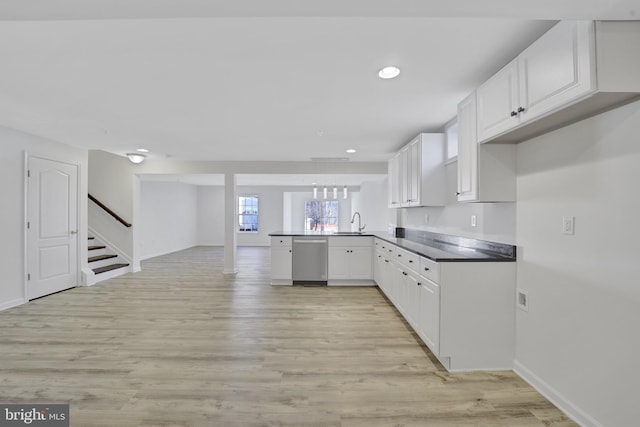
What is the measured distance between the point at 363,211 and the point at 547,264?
826 cm

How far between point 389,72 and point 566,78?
3.74ft

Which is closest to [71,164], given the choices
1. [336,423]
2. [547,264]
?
[336,423]

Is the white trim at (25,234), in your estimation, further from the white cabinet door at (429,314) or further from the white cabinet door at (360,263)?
the white cabinet door at (429,314)

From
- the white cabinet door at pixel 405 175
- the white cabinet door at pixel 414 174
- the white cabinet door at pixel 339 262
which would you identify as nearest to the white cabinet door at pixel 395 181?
the white cabinet door at pixel 405 175

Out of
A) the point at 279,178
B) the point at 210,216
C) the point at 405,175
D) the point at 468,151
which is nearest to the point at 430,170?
the point at 405,175

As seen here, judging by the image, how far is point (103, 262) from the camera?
605cm

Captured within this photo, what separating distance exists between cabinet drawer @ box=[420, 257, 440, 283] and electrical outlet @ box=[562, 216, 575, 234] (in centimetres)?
85

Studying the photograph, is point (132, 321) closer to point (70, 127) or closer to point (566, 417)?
point (70, 127)

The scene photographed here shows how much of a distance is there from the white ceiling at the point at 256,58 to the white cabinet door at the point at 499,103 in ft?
0.44

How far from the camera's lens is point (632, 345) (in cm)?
152

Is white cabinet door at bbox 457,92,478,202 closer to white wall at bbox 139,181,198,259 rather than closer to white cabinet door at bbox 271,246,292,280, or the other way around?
white cabinet door at bbox 271,246,292,280

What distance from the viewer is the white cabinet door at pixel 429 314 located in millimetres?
2414

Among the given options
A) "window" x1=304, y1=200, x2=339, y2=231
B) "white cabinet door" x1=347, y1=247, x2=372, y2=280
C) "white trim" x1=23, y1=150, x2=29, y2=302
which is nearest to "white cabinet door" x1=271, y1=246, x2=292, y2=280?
"white cabinet door" x1=347, y1=247, x2=372, y2=280

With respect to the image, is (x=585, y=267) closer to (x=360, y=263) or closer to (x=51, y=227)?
(x=360, y=263)
